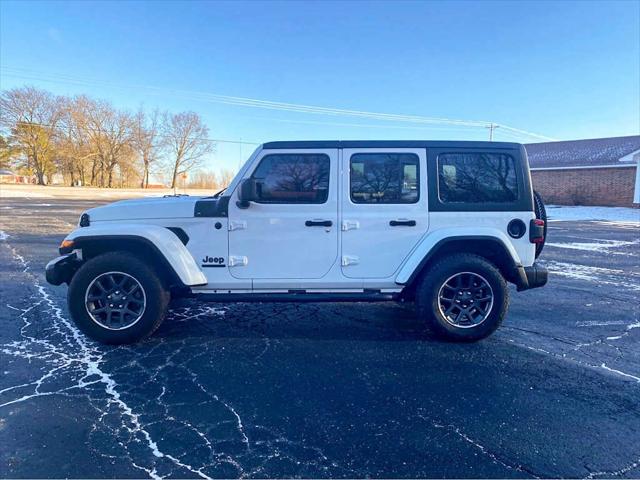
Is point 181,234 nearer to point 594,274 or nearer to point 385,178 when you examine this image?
point 385,178

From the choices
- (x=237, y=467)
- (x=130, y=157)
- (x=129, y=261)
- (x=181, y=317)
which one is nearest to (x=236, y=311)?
(x=181, y=317)

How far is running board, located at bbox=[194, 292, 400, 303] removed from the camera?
13.4 ft

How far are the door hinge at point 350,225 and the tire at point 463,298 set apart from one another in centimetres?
89

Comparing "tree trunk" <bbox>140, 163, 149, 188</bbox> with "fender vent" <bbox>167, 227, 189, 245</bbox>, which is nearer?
"fender vent" <bbox>167, 227, 189, 245</bbox>

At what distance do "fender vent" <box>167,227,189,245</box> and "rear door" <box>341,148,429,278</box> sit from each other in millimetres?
1608

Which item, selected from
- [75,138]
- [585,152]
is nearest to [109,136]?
[75,138]

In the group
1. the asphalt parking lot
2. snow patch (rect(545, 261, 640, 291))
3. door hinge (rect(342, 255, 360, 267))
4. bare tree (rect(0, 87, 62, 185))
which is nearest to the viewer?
the asphalt parking lot

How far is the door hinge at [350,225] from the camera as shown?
4047mm

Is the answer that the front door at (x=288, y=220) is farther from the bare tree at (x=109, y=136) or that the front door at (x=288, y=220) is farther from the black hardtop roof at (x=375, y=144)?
the bare tree at (x=109, y=136)

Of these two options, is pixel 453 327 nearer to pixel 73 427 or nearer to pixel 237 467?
pixel 237 467

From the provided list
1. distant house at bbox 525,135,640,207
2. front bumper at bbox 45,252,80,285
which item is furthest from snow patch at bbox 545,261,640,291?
distant house at bbox 525,135,640,207

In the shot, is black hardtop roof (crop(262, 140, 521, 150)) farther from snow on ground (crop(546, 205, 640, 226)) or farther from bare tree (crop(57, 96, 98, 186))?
bare tree (crop(57, 96, 98, 186))

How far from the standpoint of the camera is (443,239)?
4020 mm

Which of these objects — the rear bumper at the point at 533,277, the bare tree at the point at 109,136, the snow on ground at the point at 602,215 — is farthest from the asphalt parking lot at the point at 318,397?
the bare tree at the point at 109,136
